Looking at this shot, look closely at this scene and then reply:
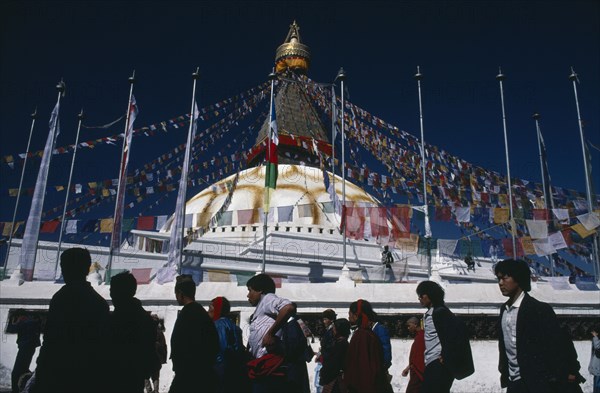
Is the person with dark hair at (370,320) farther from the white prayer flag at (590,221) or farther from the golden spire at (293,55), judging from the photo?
the golden spire at (293,55)

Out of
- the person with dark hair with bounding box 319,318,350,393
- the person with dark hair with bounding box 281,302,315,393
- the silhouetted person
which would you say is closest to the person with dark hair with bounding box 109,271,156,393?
the person with dark hair with bounding box 281,302,315,393

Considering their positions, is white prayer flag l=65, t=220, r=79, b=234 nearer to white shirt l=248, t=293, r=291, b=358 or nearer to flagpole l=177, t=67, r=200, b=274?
flagpole l=177, t=67, r=200, b=274

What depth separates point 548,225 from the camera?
39.5ft

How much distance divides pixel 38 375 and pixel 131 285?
0.79 meters

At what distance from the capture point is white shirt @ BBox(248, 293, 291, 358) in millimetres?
3965

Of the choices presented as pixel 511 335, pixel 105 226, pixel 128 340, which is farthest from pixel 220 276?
pixel 511 335

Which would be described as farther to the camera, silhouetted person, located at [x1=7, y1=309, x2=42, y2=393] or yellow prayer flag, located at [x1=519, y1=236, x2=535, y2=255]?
yellow prayer flag, located at [x1=519, y1=236, x2=535, y2=255]

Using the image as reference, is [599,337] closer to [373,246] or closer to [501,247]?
[501,247]

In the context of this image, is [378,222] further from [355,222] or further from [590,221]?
[590,221]

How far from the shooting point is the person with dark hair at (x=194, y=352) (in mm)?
3316

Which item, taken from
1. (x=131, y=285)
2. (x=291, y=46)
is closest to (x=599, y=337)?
(x=131, y=285)

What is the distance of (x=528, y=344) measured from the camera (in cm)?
319

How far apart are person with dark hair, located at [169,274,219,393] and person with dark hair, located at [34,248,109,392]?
1.90 feet

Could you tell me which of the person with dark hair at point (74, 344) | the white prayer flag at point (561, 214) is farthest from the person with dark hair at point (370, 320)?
the white prayer flag at point (561, 214)
